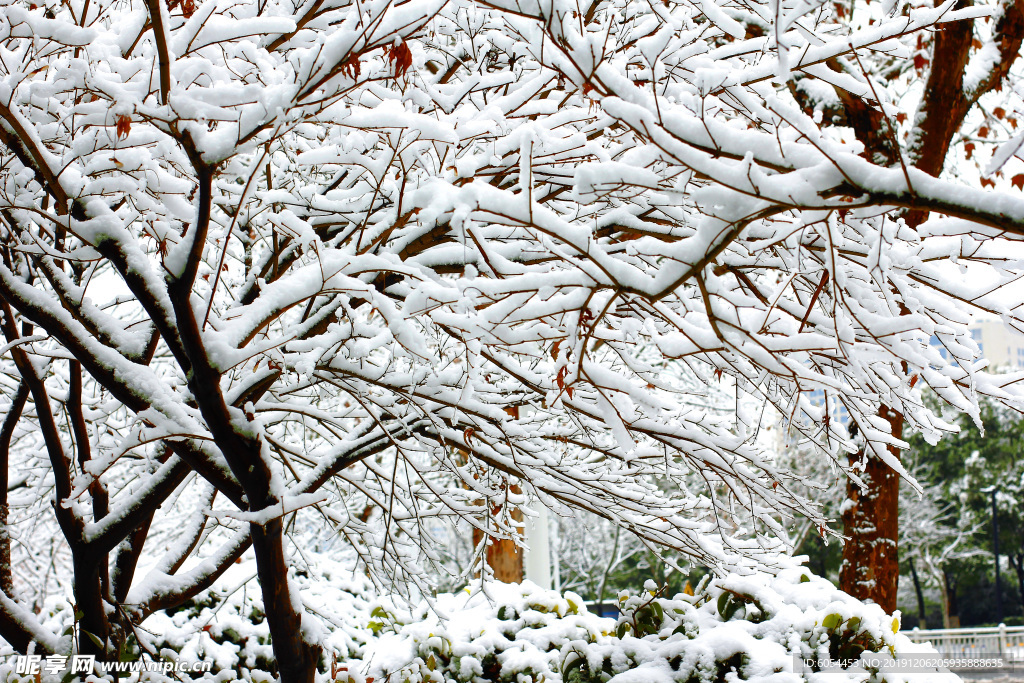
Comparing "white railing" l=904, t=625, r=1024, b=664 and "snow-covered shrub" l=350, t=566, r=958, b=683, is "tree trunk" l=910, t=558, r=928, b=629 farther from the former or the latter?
"snow-covered shrub" l=350, t=566, r=958, b=683

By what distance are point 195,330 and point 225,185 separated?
3.27ft

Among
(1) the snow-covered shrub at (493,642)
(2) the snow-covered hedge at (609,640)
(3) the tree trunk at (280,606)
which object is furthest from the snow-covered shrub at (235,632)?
(3) the tree trunk at (280,606)

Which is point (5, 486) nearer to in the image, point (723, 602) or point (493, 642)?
point (493, 642)

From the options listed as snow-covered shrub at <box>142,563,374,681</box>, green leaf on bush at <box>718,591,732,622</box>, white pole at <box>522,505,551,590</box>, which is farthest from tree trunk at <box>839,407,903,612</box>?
snow-covered shrub at <box>142,563,374,681</box>

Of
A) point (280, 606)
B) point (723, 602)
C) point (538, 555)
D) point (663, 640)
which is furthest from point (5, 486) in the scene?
point (538, 555)

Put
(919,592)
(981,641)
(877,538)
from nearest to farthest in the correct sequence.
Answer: (877,538) < (981,641) < (919,592)

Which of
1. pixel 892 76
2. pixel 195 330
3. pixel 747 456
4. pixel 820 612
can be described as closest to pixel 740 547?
pixel 820 612

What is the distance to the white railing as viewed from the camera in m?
14.4

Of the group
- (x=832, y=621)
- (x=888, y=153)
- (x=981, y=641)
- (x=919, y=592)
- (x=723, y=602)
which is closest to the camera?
(x=832, y=621)

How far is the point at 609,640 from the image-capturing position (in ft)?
11.1

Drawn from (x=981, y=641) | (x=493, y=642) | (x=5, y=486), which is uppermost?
(x=5, y=486)

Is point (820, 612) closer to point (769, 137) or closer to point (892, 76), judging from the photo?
point (769, 137)

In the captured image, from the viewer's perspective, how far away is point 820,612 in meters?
3.19

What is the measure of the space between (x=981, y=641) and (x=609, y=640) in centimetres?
1603
